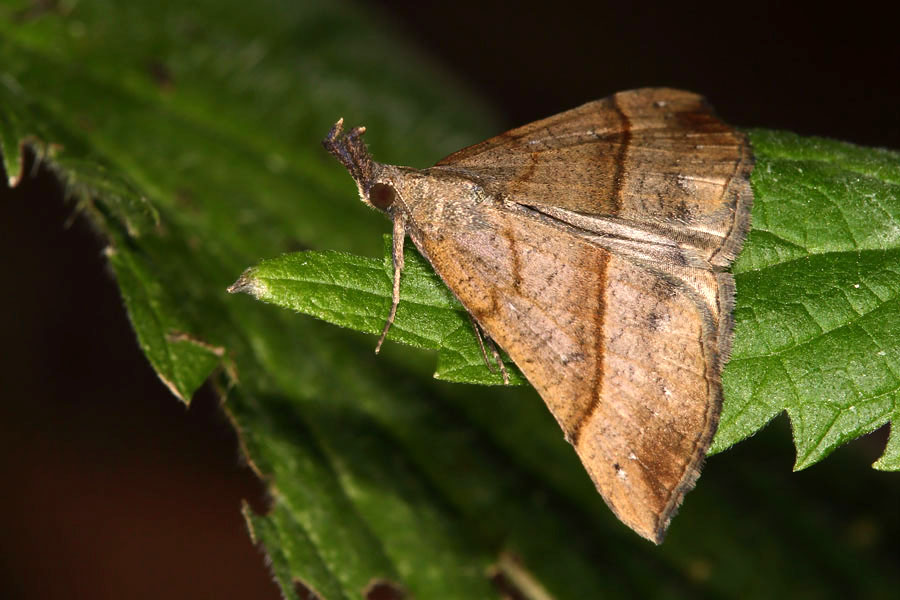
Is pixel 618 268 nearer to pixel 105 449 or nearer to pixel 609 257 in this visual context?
pixel 609 257

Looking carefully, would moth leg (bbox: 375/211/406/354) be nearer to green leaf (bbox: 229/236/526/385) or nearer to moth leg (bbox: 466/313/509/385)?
green leaf (bbox: 229/236/526/385)

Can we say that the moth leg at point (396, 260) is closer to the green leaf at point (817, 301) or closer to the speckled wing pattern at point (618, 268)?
the speckled wing pattern at point (618, 268)

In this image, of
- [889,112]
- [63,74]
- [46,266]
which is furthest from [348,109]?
[889,112]

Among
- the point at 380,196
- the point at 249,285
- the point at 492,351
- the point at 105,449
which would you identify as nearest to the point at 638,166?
the point at 492,351

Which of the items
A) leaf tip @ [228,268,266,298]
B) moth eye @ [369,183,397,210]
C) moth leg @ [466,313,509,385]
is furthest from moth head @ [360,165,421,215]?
leaf tip @ [228,268,266,298]

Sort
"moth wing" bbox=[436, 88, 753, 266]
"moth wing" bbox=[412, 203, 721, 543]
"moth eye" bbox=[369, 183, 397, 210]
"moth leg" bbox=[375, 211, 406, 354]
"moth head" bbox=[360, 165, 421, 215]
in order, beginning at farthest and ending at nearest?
1. "moth eye" bbox=[369, 183, 397, 210]
2. "moth head" bbox=[360, 165, 421, 215]
3. "moth wing" bbox=[436, 88, 753, 266]
4. "moth leg" bbox=[375, 211, 406, 354]
5. "moth wing" bbox=[412, 203, 721, 543]

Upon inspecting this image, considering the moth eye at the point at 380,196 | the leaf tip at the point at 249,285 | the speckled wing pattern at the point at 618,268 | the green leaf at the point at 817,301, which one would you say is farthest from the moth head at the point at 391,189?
the green leaf at the point at 817,301
